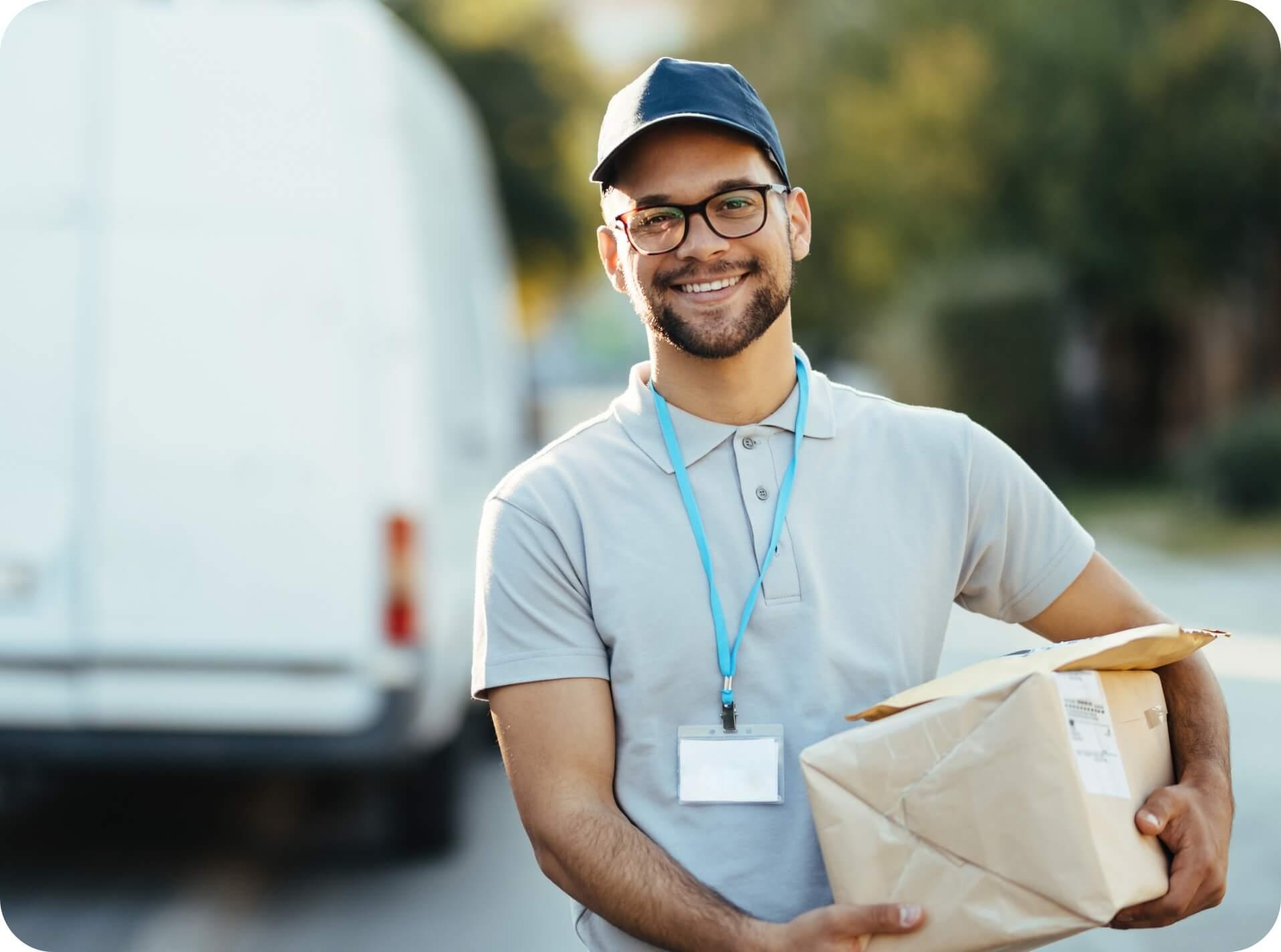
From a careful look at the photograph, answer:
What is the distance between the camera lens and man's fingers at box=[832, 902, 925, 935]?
199cm

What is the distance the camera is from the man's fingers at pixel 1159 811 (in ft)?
6.92

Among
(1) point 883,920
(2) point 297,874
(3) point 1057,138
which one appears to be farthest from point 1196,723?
(3) point 1057,138

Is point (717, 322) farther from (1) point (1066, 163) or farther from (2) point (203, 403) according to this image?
(1) point (1066, 163)

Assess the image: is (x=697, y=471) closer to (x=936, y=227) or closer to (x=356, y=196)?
(x=356, y=196)

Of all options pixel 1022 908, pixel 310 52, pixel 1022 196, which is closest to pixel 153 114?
pixel 310 52

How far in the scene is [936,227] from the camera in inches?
819

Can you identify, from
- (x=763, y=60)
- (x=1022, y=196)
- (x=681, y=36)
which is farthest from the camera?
(x=681, y=36)

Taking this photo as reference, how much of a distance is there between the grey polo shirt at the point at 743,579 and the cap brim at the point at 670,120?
1.23 ft

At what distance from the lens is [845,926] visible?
2.00 m

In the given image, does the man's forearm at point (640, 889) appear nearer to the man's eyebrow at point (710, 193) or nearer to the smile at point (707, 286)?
the smile at point (707, 286)

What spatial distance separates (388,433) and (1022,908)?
12.0ft

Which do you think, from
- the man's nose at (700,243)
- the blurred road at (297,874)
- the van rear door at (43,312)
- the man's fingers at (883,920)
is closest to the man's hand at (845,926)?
the man's fingers at (883,920)

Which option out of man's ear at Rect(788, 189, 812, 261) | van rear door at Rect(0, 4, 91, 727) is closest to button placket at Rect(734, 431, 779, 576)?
man's ear at Rect(788, 189, 812, 261)

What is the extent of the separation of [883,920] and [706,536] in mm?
603
